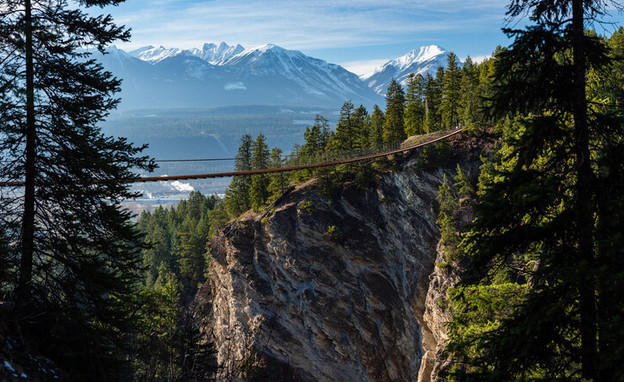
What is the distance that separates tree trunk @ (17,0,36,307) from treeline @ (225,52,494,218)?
29.6m

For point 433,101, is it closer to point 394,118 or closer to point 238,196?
point 394,118

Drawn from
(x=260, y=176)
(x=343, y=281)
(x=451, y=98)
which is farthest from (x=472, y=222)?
(x=451, y=98)

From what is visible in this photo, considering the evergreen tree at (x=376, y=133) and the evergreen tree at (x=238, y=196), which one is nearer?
the evergreen tree at (x=376, y=133)

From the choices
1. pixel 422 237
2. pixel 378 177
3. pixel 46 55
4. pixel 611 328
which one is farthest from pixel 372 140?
pixel 611 328

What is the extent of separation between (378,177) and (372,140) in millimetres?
6997

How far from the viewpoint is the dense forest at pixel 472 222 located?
17.2 feet

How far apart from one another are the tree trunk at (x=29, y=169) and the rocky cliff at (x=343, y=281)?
28444mm

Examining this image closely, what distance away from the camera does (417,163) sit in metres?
36.8

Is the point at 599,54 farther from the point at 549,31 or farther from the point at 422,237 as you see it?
the point at 422,237

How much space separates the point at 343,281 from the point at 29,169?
31.3 metres

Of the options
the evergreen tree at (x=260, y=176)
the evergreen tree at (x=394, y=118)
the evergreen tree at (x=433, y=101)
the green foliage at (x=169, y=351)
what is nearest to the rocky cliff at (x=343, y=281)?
the evergreen tree at (x=260, y=176)

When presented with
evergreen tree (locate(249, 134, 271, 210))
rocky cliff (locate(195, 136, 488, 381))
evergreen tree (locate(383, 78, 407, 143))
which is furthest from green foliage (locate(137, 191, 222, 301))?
evergreen tree (locate(383, 78, 407, 143))

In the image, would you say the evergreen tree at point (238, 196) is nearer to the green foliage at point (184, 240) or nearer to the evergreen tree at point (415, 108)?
the green foliage at point (184, 240)

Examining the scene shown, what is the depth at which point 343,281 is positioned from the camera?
37.8 m
